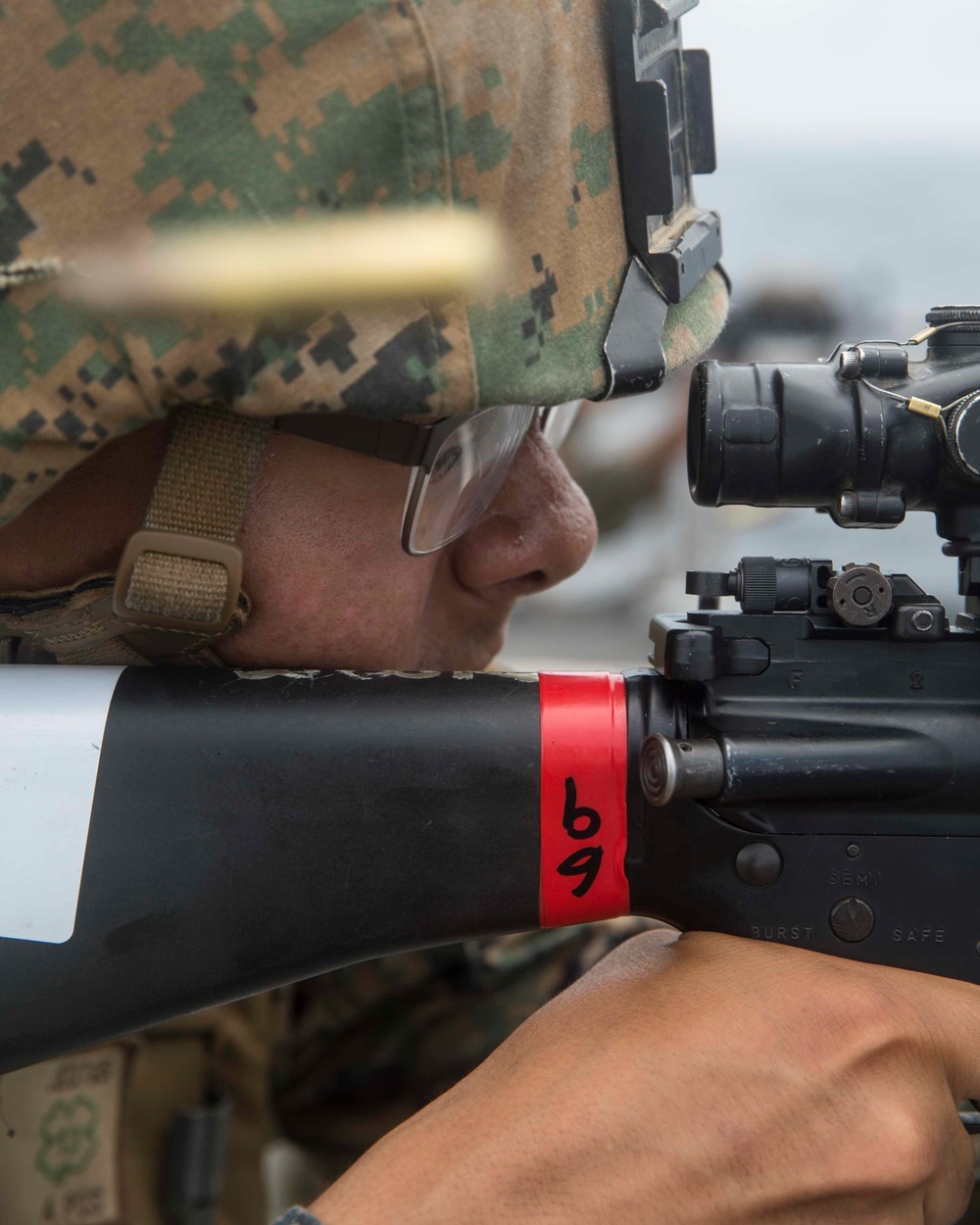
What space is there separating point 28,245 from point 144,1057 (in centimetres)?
101

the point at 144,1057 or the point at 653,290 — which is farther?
the point at 144,1057

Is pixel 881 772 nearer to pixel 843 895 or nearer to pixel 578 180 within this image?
pixel 843 895

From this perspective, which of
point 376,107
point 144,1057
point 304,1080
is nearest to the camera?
point 376,107

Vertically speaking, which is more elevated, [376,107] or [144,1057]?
[376,107]

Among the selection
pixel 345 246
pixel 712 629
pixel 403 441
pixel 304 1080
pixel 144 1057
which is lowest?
pixel 304 1080

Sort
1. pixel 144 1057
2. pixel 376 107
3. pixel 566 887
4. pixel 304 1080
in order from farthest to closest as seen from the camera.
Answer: pixel 304 1080
pixel 144 1057
pixel 566 887
pixel 376 107

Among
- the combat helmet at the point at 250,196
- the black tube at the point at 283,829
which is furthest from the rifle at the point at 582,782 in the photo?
the combat helmet at the point at 250,196

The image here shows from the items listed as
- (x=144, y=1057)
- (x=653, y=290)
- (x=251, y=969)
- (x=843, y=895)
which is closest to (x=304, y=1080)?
(x=144, y=1057)

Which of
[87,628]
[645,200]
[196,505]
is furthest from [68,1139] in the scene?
[645,200]

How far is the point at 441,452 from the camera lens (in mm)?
838

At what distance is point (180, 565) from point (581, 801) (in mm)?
340

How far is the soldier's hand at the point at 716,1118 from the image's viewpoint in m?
0.67

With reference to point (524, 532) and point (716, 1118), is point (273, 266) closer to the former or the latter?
point (524, 532)

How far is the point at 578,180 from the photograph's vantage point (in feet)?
2.61
